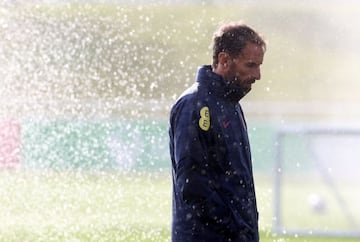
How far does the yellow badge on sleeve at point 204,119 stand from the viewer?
3660mm

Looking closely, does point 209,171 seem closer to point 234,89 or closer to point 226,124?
point 226,124

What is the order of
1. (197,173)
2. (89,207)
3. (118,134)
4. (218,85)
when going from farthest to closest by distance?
1. (118,134)
2. (89,207)
3. (218,85)
4. (197,173)

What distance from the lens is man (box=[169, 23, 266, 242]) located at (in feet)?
12.0

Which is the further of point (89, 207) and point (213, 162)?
point (89, 207)

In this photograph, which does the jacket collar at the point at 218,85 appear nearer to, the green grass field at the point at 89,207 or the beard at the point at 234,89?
the beard at the point at 234,89

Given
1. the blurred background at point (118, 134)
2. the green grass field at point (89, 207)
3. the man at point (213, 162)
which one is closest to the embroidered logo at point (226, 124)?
the man at point (213, 162)

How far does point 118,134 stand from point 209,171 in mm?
9428

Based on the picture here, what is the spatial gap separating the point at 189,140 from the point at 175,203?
0.85 feet

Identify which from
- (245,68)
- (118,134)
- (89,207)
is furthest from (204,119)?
(118,134)

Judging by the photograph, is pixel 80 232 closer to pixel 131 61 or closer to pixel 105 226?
pixel 105 226

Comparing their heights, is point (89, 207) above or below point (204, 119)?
below

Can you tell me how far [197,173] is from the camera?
3648mm

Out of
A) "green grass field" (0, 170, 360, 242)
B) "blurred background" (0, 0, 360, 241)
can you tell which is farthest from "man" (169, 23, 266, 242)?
"green grass field" (0, 170, 360, 242)

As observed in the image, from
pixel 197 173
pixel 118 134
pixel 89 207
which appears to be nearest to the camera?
pixel 197 173
